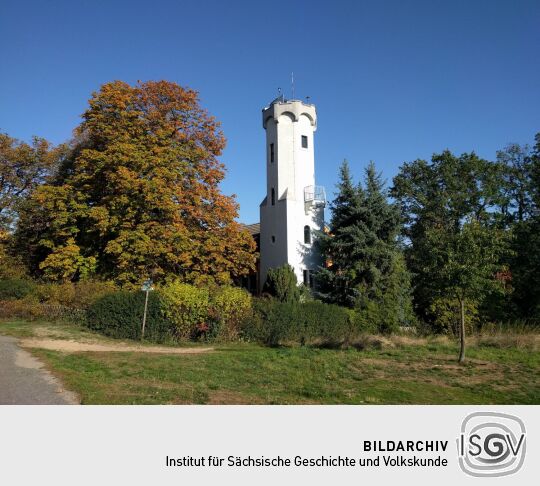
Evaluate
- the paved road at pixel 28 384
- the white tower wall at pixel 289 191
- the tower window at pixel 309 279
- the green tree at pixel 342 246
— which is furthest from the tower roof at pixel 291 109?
the paved road at pixel 28 384

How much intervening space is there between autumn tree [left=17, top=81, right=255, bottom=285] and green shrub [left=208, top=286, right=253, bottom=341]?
4.02 meters

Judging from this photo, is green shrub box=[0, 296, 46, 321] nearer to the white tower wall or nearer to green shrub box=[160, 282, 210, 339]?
green shrub box=[160, 282, 210, 339]

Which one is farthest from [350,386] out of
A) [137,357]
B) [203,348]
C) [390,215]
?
[390,215]

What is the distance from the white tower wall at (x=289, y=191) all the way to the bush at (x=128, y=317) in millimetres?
13687

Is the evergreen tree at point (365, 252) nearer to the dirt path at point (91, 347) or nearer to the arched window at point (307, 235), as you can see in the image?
the arched window at point (307, 235)

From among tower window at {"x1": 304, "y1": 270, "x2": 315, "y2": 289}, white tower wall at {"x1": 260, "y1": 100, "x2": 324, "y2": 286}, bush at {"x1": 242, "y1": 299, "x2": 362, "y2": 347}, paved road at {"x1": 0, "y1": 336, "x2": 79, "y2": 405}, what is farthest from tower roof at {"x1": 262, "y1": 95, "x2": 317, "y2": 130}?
paved road at {"x1": 0, "y1": 336, "x2": 79, "y2": 405}

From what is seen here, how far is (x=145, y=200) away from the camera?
23.2m

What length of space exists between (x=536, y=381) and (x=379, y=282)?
16290mm

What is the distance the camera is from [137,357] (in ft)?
45.5

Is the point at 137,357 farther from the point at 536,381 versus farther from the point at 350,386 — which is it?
the point at 536,381

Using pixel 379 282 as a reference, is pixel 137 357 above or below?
below

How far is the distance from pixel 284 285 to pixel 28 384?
64.7 ft

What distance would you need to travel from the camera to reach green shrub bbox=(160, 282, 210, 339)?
19234 mm
